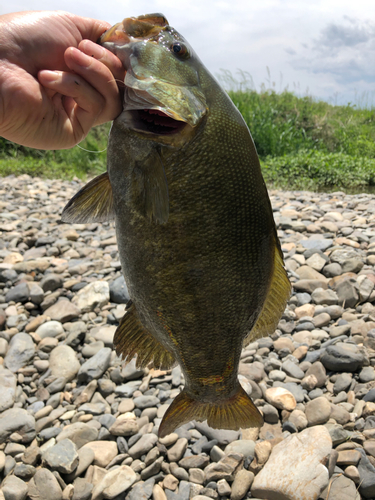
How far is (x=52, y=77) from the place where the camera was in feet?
5.62

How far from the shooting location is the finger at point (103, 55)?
1616mm

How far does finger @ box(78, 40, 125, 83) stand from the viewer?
1616 millimetres

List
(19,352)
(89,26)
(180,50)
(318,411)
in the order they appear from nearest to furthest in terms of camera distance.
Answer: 1. (180,50)
2. (89,26)
3. (318,411)
4. (19,352)

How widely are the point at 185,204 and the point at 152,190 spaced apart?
0.13 m

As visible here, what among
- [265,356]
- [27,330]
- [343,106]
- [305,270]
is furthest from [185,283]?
[343,106]

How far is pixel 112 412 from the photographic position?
3.43 metres

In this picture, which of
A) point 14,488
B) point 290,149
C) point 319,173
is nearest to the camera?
point 14,488

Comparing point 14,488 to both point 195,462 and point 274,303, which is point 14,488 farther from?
point 274,303

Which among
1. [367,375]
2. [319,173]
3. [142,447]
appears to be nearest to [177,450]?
[142,447]

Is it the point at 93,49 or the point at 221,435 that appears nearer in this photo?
the point at 93,49

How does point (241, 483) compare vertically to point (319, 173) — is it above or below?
above

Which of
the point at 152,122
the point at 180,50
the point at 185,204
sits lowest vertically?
the point at 185,204

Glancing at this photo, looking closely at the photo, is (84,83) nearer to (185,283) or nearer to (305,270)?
(185,283)

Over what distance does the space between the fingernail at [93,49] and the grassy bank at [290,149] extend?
8.79 m
